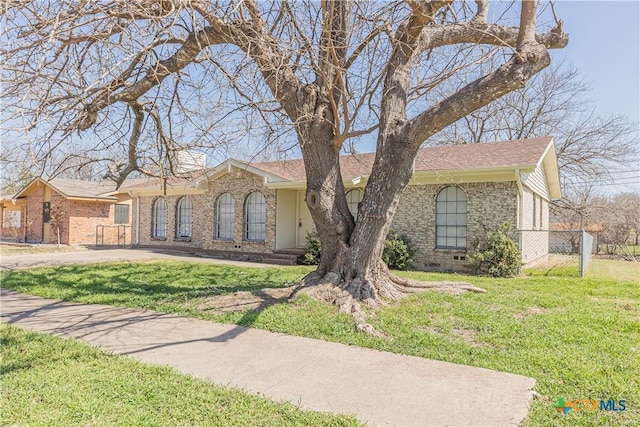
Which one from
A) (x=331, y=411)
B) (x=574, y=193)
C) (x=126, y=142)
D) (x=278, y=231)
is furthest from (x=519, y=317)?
(x=574, y=193)

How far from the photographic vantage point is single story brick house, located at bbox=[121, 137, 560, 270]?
38.6 feet

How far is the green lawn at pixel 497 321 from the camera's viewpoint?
146 inches

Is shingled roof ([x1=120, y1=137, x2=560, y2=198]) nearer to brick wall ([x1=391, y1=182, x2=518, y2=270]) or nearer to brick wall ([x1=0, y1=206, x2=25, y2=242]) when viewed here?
brick wall ([x1=391, y1=182, x2=518, y2=270])

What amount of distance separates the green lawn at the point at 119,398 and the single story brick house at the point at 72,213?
19764 mm

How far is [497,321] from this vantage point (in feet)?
19.0

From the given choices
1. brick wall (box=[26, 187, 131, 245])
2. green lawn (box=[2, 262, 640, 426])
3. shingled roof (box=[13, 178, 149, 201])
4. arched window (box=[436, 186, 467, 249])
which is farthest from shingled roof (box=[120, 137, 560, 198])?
brick wall (box=[26, 187, 131, 245])

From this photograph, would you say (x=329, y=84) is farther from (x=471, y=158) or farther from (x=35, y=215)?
(x=35, y=215)

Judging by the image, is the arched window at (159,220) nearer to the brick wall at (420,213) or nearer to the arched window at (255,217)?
the brick wall at (420,213)

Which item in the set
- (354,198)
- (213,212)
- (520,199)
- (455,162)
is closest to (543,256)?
(520,199)

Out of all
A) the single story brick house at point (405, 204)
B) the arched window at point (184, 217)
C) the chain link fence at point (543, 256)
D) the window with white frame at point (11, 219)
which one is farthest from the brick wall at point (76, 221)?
the chain link fence at point (543, 256)

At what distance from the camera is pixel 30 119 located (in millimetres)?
4855

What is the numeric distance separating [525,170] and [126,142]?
10217 mm

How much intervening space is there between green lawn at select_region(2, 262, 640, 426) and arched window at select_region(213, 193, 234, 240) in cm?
697

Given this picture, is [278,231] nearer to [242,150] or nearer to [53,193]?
[242,150]
